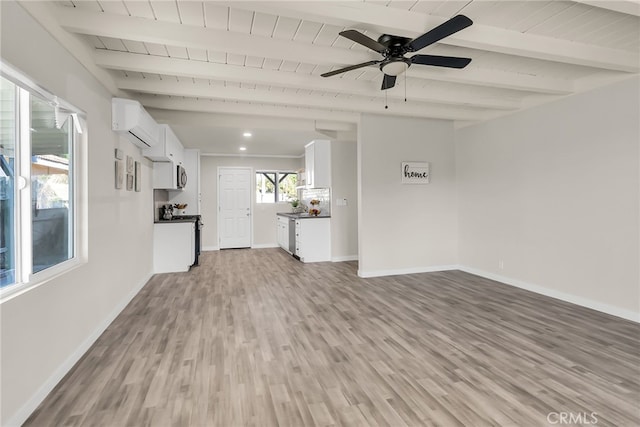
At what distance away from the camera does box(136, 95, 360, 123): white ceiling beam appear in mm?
4297

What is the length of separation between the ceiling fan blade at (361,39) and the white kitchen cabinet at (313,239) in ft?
13.9

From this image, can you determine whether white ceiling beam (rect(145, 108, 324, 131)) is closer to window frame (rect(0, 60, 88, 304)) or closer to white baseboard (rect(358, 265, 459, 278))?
window frame (rect(0, 60, 88, 304))

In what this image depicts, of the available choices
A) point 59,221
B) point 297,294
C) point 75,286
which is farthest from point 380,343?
point 59,221

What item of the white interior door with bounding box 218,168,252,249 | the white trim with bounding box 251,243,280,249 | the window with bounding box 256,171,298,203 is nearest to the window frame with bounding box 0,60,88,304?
the white interior door with bounding box 218,168,252,249

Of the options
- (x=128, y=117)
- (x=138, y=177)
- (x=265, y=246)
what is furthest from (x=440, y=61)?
(x=265, y=246)

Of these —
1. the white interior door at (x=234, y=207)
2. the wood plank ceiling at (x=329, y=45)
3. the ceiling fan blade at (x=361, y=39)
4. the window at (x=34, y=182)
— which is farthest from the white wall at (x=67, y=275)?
the white interior door at (x=234, y=207)

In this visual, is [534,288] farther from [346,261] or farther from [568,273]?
[346,261]

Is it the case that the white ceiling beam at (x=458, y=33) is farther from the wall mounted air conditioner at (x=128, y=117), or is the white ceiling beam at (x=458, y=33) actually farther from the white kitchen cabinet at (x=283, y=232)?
the white kitchen cabinet at (x=283, y=232)

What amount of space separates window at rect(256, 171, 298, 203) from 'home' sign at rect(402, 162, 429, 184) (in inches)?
161

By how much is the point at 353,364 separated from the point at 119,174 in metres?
3.11

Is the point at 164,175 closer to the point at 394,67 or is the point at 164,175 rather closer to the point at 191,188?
the point at 191,188

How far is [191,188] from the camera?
732cm

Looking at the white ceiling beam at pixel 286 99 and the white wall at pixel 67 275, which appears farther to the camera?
the white ceiling beam at pixel 286 99

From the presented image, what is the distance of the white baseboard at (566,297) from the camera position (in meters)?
3.33
